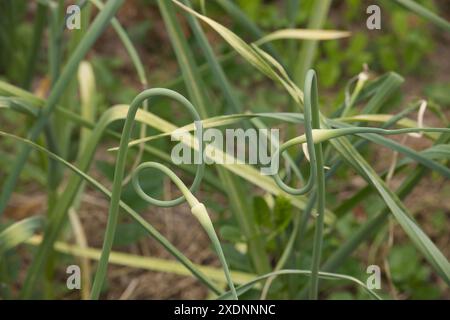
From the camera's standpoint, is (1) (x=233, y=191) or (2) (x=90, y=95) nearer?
(1) (x=233, y=191)

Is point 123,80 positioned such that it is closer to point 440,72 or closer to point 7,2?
point 7,2

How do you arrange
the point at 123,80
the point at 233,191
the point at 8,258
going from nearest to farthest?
the point at 233,191, the point at 8,258, the point at 123,80

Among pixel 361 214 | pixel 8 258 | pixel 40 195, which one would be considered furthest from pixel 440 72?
pixel 8 258

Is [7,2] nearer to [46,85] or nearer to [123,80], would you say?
[46,85]

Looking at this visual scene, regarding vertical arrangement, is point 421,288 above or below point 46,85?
below

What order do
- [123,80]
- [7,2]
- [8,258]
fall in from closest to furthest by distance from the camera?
[8,258] → [7,2] → [123,80]

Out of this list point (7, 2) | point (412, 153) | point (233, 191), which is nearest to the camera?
point (412, 153)

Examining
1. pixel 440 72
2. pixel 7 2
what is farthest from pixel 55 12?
pixel 440 72

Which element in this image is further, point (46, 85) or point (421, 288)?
point (46, 85)
